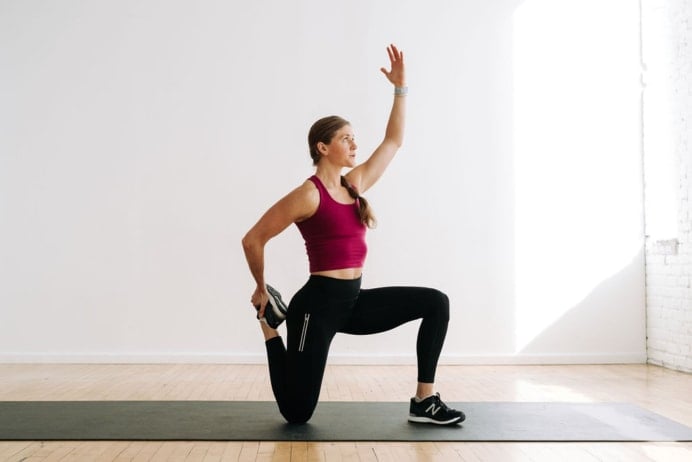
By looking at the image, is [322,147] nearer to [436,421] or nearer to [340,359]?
[436,421]

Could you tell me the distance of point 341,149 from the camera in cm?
311

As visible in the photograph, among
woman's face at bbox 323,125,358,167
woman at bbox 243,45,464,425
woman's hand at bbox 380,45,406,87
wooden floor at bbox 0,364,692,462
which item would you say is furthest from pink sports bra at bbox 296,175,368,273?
wooden floor at bbox 0,364,692,462

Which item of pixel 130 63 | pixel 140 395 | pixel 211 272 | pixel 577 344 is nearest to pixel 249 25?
pixel 130 63

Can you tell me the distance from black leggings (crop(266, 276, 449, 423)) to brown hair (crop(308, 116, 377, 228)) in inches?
10.4

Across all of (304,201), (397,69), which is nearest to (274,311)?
(304,201)

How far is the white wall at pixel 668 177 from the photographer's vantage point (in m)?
4.93

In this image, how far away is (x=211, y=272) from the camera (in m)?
5.39

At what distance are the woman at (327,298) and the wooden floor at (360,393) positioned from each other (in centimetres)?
37

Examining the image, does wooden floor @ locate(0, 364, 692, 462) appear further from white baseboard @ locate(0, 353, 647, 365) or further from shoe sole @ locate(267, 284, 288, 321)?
shoe sole @ locate(267, 284, 288, 321)

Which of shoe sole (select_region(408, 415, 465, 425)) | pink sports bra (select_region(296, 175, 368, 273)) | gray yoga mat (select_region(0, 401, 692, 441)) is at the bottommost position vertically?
gray yoga mat (select_region(0, 401, 692, 441))

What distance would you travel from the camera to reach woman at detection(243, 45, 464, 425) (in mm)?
2986

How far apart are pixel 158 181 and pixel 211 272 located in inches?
28.7

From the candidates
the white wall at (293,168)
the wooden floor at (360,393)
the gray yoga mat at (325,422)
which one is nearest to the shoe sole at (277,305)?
the gray yoga mat at (325,422)

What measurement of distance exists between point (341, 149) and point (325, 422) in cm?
107
